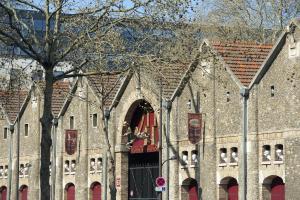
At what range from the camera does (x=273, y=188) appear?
4738 cm

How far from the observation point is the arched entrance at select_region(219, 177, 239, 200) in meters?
50.2

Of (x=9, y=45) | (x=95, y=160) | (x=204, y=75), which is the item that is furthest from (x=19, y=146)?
(x=9, y=45)

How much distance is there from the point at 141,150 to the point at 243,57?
11039 mm

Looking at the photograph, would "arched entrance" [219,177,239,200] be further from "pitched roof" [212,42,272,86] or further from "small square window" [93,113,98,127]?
"small square window" [93,113,98,127]

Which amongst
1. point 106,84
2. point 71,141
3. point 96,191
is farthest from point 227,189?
point 71,141

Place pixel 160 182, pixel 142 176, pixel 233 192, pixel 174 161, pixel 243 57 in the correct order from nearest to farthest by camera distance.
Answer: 1. pixel 233 192
2. pixel 243 57
3. pixel 160 182
4. pixel 174 161
5. pixel 142 176

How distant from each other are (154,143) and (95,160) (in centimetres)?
767

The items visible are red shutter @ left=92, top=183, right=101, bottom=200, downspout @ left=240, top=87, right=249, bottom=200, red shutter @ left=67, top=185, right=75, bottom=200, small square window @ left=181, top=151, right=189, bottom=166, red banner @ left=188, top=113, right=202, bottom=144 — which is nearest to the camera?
downspout @ left=240, top=87, right=249, bottom=200

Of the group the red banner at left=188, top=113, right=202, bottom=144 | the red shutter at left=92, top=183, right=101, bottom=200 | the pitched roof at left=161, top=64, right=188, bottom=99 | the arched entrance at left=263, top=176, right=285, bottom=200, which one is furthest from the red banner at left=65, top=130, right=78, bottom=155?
the arched entrance at left=263, top=176, right=285, bottom=200

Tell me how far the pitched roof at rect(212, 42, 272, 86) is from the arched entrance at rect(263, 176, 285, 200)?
16.8ft

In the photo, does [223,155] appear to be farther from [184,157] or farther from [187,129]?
[184,157]

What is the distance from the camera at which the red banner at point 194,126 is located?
51.2 meters

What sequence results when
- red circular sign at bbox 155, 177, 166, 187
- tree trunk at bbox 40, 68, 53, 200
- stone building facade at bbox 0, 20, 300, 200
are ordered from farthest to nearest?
red circular sign at bbox 155, 177, 166, 187 < stone building facade at bbox 0, 20, 300, 200 < tree trunk at bbox 40, 68, 53, 200

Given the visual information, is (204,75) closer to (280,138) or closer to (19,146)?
(280,138)
